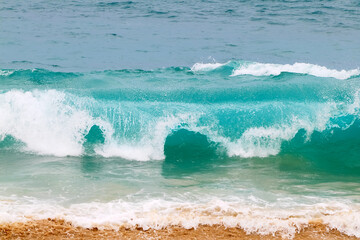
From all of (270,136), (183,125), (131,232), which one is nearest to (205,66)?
→ (183,125)

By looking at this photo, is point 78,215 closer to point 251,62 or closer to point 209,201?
point 209,201

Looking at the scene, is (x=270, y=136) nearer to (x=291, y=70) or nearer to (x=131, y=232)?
Result: (x=131, y=232)

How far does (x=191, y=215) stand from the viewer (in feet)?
15.5

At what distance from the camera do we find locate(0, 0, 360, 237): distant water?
5.18m

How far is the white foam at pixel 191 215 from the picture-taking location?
4492 mm

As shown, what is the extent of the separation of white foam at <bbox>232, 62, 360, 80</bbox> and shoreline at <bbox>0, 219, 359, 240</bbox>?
8.60m

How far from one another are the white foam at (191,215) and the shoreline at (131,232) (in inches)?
2.5

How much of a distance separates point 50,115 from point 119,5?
12.4 meters

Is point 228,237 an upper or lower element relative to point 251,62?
lower

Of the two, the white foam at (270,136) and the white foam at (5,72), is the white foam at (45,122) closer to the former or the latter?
the white foam at (270,136)

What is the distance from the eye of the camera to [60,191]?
5695mm

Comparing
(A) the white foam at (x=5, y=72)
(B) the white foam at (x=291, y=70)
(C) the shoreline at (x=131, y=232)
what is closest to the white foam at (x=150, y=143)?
(C) the shoreline at (x=131, y=232)

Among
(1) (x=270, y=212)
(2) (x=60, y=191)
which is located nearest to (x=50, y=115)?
(2) (x=60, y=191)

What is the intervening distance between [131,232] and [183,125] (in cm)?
438
